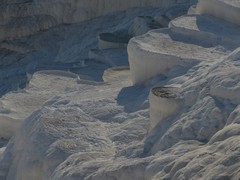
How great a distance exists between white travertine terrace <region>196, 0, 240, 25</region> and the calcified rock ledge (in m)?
0.06

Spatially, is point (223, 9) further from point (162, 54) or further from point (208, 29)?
point (162, 54)

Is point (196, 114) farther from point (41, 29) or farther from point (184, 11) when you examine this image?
point (41, 29)

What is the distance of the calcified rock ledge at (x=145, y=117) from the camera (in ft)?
16.5

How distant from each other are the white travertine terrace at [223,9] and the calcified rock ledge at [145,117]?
0.06 metres

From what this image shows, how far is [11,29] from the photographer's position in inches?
847

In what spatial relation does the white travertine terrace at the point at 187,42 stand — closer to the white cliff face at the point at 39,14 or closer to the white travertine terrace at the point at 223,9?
the white travertine terrace at the point at 223,9

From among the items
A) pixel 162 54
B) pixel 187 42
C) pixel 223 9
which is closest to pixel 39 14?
pixel 223 9

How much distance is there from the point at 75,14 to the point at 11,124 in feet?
42.1

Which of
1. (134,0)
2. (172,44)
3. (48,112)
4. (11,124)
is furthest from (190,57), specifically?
(134,0)

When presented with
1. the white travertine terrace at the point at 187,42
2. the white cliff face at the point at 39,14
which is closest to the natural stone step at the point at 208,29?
the white travertine terrace at the point at 187,42

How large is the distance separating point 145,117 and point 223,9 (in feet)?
8.82

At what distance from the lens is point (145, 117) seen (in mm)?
6773

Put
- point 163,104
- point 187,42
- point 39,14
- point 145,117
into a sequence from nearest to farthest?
point 163,104, point 145,117, point 187,42, point 39,14

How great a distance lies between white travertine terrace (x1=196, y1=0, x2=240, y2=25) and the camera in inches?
342
